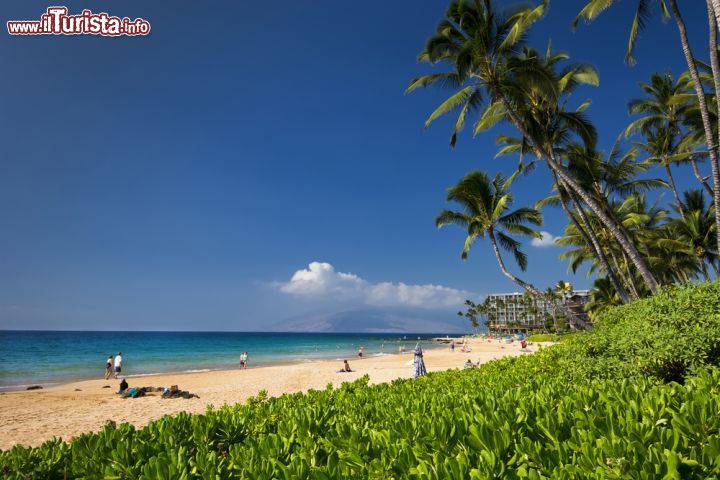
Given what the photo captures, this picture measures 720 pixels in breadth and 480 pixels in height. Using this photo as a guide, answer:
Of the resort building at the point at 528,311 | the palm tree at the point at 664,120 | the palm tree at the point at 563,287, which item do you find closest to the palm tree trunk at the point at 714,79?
the palm tree at the point at 664,120

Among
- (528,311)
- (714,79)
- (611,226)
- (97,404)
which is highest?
(714,79)

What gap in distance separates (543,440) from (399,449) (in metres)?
1.05

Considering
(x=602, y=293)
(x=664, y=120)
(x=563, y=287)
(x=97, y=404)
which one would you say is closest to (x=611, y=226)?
(x=664, y=120)

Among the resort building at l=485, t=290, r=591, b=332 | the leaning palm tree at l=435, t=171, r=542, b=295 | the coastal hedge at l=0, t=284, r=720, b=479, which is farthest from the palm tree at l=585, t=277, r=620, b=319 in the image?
the coastal hedge at l=0, t=284, r=720, b=479

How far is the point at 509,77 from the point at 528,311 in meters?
125

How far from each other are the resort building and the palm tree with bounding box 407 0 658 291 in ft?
126

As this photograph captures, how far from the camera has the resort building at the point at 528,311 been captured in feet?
255

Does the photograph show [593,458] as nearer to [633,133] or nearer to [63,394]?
[63,394]

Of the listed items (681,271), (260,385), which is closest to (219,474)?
(260,385)

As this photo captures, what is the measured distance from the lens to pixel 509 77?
15633mm

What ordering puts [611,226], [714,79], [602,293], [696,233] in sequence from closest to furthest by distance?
[714,79], [611,226], [696,233], [602,293]

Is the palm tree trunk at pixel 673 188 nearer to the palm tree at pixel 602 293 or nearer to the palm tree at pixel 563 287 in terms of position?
the palm tree at pixel 602 293

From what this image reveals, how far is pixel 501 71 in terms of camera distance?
50.7ft

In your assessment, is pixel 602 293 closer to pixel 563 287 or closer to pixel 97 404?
pixel 563 287
